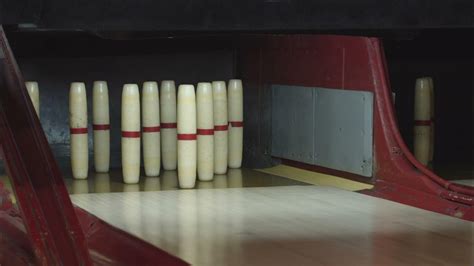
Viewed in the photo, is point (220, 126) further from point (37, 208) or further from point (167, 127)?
point (37, 208)

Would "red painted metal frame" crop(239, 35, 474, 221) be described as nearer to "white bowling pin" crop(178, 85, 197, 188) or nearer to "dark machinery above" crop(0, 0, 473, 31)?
"white bowling pin" crop(178, 85, 197, 188)

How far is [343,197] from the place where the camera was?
390 centimetres

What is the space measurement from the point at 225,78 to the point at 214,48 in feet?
0.58

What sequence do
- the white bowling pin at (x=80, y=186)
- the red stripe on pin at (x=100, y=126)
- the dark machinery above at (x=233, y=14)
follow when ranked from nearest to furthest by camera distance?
1. the dark machinery above at (x=233, y=14)
2. the white bowling pin at (x=80, y=186)
3. the red stripe on pin at (x=100, y=126)

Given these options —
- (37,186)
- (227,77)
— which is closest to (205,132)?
(227,77)

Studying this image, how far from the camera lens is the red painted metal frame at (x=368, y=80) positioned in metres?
3.65

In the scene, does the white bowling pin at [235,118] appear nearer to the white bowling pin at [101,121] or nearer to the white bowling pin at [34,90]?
the white bowling pin at [101,121]

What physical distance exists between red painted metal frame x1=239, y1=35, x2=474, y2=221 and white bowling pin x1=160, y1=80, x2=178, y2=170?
58 centimetres

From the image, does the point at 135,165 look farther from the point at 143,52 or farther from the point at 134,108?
the point at 143,52

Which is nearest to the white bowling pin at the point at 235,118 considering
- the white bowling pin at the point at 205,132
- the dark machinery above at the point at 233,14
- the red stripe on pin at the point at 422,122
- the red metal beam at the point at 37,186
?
the white bowling pin at the point at 205,132

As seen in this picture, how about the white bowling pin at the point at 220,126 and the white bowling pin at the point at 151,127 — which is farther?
the white bowling pin at the point at 220,126

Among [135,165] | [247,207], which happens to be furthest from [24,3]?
[135,165]

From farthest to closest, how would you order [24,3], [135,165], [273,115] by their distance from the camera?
[273,115] → [135,165] → [24,3]

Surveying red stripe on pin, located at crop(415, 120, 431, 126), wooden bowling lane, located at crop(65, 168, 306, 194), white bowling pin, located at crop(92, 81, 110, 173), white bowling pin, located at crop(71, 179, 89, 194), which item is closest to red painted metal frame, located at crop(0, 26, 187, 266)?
white bowling pin, located at crop(71, 179, 89, 194)
